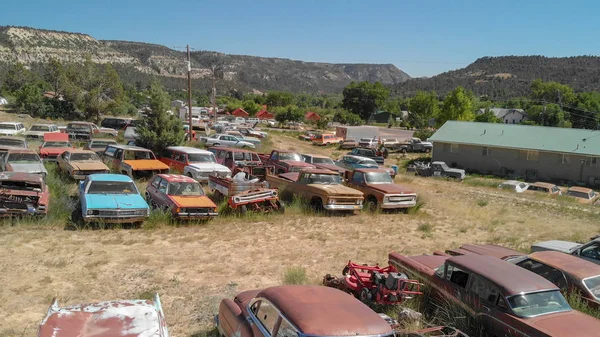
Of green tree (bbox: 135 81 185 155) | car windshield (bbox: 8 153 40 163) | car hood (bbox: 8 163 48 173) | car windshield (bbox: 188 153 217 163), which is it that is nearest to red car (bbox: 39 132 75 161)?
car windshield (bbox: 8 153 40 163)

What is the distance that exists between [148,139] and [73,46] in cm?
15967

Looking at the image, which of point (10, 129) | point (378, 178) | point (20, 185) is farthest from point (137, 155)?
point (10, 129)

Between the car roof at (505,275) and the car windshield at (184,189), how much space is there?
860 cm

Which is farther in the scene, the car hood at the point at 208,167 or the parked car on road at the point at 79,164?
the car hood at the point at 208,167

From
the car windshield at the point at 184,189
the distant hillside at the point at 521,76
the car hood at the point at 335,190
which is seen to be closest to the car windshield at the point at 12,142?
the car windshield at the point at 184,189

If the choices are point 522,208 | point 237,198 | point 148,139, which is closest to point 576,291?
point 237,198

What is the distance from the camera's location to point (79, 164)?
696 inches

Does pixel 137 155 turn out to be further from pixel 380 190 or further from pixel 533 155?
pixel 533 155

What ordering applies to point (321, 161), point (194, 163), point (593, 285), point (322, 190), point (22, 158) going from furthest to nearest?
point (321, 161), point (194, 163), point (22, 158), point (322, 190), point (593, 285)

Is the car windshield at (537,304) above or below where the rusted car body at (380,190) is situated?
above

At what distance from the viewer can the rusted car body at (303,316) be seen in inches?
174

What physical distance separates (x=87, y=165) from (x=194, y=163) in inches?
161

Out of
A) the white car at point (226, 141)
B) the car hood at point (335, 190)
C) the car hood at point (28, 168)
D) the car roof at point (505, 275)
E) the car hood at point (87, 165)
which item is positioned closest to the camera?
the car roof at point (505, 275)

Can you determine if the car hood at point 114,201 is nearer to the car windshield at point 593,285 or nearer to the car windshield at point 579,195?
the car windshield at point 593,285
